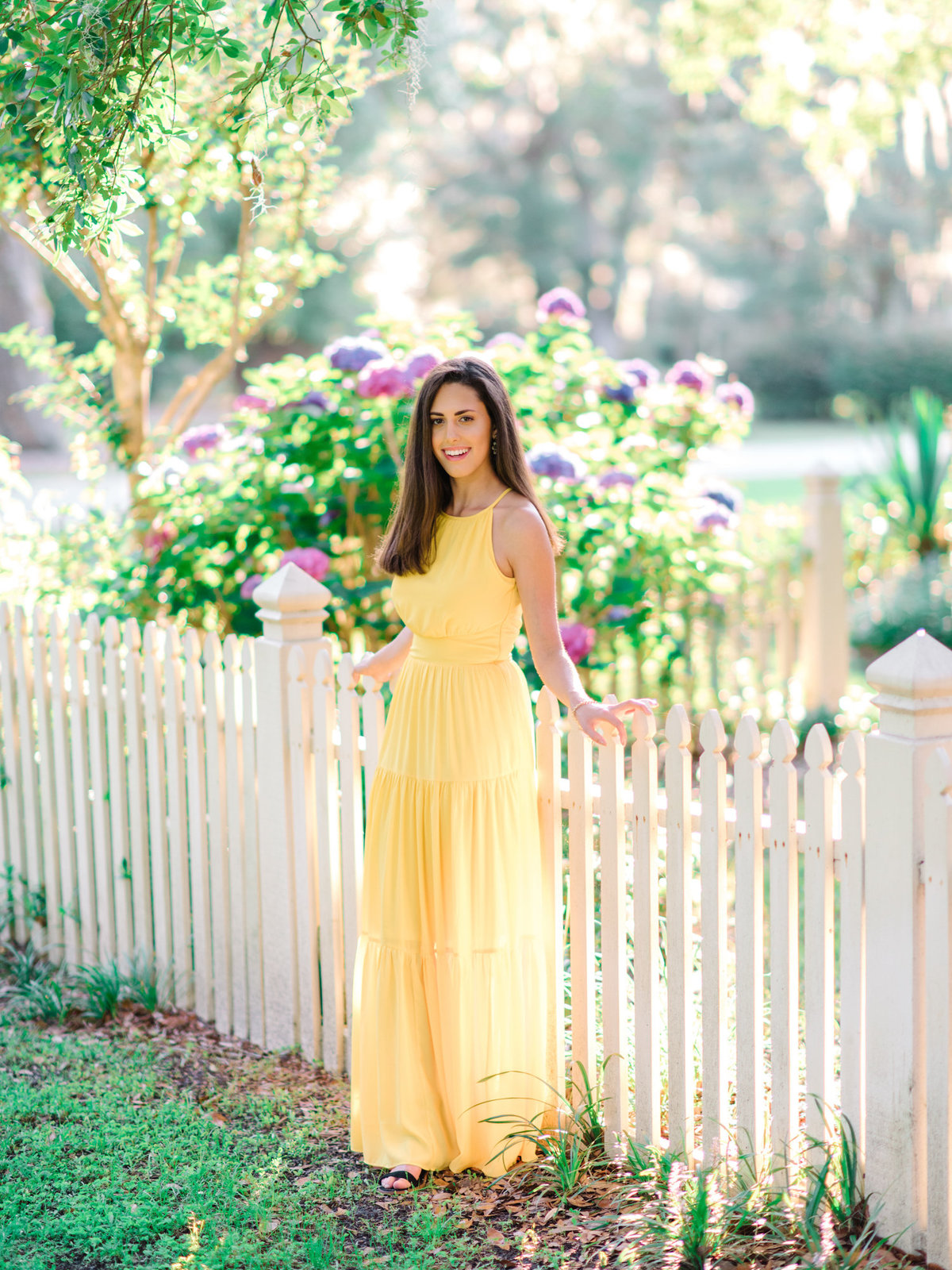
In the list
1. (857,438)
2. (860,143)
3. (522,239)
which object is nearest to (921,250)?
(857,438)

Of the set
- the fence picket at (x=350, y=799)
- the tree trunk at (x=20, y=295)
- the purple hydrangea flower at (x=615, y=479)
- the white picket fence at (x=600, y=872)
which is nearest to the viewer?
the white picket fence at (x=600, y=872)

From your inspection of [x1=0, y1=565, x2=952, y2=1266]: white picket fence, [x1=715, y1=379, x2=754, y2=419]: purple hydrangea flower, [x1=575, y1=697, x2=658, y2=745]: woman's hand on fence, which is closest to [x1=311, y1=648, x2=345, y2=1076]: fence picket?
[x1=0, y1=565, x2=952, y2=1266]: white picket fence

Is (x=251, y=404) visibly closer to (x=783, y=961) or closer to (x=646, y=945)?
(x=646, y=945)

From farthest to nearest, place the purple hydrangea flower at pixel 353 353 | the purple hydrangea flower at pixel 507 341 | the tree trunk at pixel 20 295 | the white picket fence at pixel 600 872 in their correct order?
1. the tree trunk at pixel 20 295
2. the purple hydrangea flower at pixel 507 341
3. the purple hydrangea flower at pixel 353 353
4. the white picket fence at pixel 600 872

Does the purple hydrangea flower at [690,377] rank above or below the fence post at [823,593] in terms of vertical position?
above

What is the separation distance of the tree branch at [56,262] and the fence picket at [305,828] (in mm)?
1363

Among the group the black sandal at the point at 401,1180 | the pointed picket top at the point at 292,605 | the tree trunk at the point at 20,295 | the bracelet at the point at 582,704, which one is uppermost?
the tree trunk at the point at 20,295

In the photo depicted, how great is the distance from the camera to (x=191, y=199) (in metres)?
5.74

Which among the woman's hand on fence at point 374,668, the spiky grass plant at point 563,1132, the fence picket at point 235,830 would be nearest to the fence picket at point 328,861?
the woman's hand on fence at point 374,668

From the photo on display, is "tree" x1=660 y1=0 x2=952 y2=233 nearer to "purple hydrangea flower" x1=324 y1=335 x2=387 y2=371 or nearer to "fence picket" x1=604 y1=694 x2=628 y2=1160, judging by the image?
"purple hydrangea flower" x1=324 y1=335 x2=387 y2=371

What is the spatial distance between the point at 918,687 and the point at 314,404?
130 inches

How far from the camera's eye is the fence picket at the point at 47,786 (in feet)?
15.9

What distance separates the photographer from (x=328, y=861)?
3.89 metres

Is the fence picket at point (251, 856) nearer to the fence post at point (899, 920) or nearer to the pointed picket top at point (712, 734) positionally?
the pointed picket top at point (712, 734)
